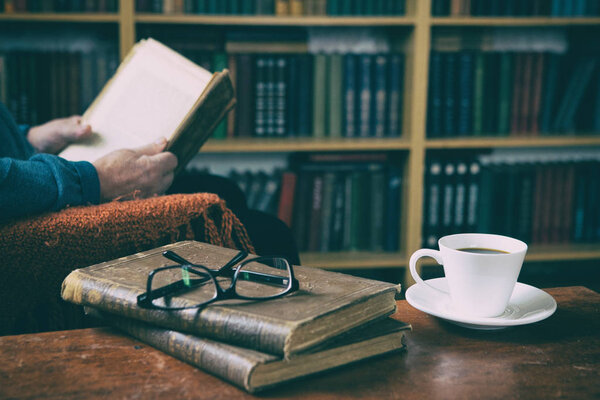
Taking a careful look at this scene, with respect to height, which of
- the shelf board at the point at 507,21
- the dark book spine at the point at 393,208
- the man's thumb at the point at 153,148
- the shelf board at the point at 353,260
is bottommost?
the shelf board at the point at 353,260

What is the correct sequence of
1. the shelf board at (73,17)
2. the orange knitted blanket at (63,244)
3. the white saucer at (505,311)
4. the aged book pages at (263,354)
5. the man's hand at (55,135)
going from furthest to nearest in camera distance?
the shelf board at (73,17)
the man's hand at (55,135)
the orange knitted blanket at (63,244)
the white saucer at (505,311)
the aged book pages at (263,354)

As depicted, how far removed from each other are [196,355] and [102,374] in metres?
0.09

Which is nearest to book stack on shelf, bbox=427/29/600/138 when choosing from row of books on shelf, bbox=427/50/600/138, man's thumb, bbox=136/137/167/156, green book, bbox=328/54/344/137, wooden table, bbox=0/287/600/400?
row of books on shelf, bbox=427/50/600/138

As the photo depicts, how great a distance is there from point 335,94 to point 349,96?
0.17 feet

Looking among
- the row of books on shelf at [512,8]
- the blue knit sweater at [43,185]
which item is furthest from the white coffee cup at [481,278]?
the row of books on shelf at [512,8]

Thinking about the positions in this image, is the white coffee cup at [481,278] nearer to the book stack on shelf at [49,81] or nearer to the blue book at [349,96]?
the blue book at [349,96]

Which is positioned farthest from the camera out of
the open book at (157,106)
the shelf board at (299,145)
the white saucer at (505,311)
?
the shelf board at (299,145)

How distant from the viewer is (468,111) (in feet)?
6.75

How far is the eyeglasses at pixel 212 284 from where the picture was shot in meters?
0.54

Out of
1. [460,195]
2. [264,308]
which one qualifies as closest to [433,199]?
[460,195]

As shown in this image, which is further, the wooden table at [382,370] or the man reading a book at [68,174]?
the man reading a book at [68,174]

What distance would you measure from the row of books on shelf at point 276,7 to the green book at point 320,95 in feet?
0.55

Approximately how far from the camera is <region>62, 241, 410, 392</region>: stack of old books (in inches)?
19.1

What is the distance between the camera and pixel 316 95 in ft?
6.61
